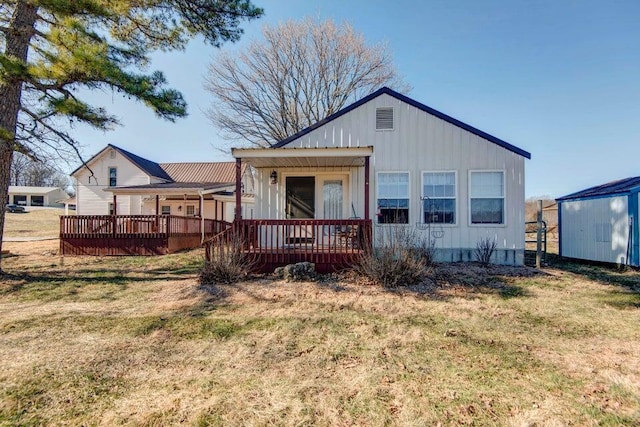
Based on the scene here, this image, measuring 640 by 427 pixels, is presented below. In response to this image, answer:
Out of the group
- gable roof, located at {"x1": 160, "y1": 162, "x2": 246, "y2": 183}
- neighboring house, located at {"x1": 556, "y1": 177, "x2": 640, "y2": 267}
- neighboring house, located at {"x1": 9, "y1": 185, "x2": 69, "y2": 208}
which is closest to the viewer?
neighboring house, located at {"x1": 556, "y1": 177, "x2": 640, "y2": 267}

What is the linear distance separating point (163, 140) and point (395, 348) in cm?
1549

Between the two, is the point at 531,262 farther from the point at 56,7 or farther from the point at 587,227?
the point at 56,7

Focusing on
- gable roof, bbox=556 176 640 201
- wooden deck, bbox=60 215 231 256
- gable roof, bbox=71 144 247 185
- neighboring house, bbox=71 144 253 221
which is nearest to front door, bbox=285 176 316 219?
wooden deck, bbox=60 215 231 256

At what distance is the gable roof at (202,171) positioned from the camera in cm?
2328

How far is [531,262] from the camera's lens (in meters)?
9.34

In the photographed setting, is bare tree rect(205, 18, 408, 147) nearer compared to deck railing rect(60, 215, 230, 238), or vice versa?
deck railing rect(60, 215, 230, 238)

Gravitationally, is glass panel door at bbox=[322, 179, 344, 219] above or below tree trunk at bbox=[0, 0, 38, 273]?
below

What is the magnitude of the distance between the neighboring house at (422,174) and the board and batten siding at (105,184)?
15642 millimetres

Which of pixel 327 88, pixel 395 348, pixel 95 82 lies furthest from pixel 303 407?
pixel 327 88

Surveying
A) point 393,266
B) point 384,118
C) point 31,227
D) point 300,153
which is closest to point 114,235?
point 300,153

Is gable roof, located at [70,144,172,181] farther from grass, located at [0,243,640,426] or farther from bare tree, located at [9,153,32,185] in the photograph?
grass, located at [0,243,640,426]

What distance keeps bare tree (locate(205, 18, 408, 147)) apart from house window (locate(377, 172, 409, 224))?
11393 millimetres

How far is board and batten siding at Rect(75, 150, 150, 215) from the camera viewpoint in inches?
837

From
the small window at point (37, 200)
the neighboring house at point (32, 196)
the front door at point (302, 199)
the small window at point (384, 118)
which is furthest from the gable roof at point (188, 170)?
the small window at point (37, 200)
